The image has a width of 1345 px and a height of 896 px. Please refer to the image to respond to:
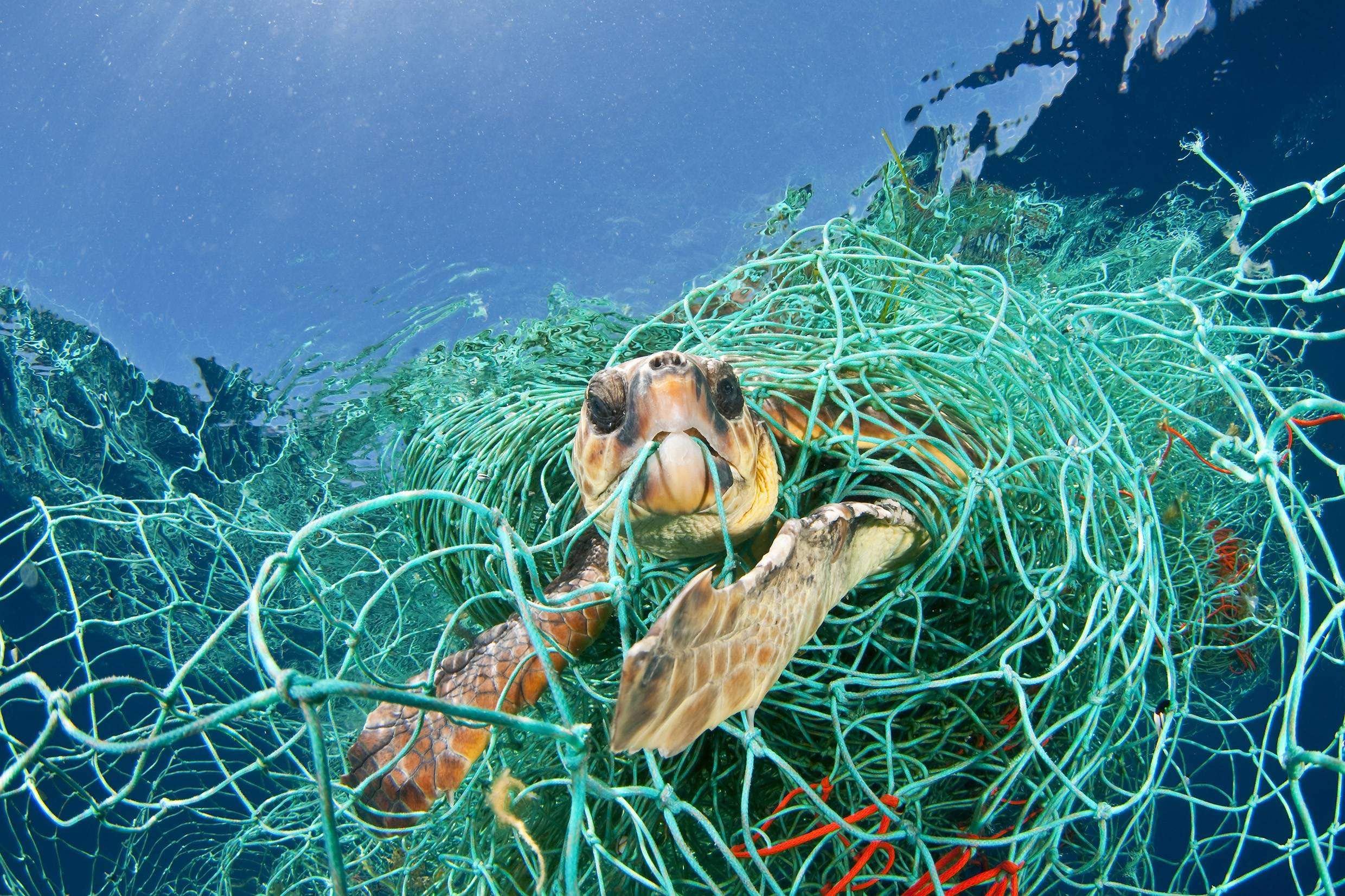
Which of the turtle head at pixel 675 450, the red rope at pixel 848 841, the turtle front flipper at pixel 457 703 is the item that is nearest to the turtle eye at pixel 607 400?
the turtle head at pixel 675 450

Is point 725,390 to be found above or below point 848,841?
above

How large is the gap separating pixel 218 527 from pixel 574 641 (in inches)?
31.5

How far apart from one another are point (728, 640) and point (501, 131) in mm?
5029

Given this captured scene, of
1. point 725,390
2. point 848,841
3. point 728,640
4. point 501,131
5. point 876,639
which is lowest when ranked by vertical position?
point 848,841

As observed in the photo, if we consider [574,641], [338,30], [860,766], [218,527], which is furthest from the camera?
[338,30]

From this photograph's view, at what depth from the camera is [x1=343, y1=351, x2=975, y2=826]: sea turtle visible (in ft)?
2.10

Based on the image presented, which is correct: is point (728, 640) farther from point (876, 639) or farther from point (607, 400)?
point (876, 639)

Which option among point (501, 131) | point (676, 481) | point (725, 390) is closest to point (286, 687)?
point (676, 481)

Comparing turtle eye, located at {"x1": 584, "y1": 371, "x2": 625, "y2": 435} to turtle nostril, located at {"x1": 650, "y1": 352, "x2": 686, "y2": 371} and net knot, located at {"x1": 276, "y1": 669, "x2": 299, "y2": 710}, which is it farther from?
net knot, located at {"x1": 276, "y1": 669, "x2": 299, "y2": 710}

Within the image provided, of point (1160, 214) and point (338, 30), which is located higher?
point (338, 30)

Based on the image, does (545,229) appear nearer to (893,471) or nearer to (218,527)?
(218,527)

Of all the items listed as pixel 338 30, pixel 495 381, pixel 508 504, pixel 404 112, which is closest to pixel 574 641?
pixel 508 504

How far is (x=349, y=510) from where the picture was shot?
63 cm

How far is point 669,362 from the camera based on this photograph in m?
1.05
